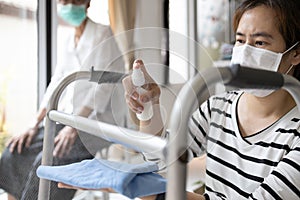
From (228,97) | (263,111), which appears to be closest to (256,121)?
(263,111)

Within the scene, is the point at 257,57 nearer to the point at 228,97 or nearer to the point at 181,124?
the point at 228,97

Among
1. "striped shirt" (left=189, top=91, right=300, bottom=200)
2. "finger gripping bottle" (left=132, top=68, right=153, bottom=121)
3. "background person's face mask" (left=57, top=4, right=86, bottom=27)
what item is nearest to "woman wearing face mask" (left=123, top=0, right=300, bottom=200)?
"striped shirt" (left=189, top=91, right=300, bottom=200)

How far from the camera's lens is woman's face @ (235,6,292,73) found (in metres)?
1.06

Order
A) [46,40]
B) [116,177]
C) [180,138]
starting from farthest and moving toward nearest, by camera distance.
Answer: [46,40] → [116,177] → [180,138]

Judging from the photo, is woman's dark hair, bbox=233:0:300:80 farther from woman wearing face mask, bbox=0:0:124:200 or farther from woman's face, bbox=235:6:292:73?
woman wearing face mask, bbox=0:0:124:200

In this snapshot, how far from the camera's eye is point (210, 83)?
24.8 inches

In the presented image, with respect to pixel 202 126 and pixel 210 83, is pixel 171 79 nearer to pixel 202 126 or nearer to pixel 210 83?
pixel 210 83

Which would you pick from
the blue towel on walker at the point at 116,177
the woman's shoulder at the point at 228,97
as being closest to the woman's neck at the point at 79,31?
the woman's shoulder at the point at 228,97

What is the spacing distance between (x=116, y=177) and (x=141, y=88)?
0.20 m

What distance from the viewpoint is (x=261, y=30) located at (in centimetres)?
107

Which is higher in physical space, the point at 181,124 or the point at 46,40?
the point at 46,40

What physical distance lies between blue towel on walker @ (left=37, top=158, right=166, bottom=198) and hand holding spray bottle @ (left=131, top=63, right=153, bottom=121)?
109mm

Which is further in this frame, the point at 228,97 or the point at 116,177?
the point at 228,97

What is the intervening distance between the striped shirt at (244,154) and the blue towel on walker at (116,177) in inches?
6.3
